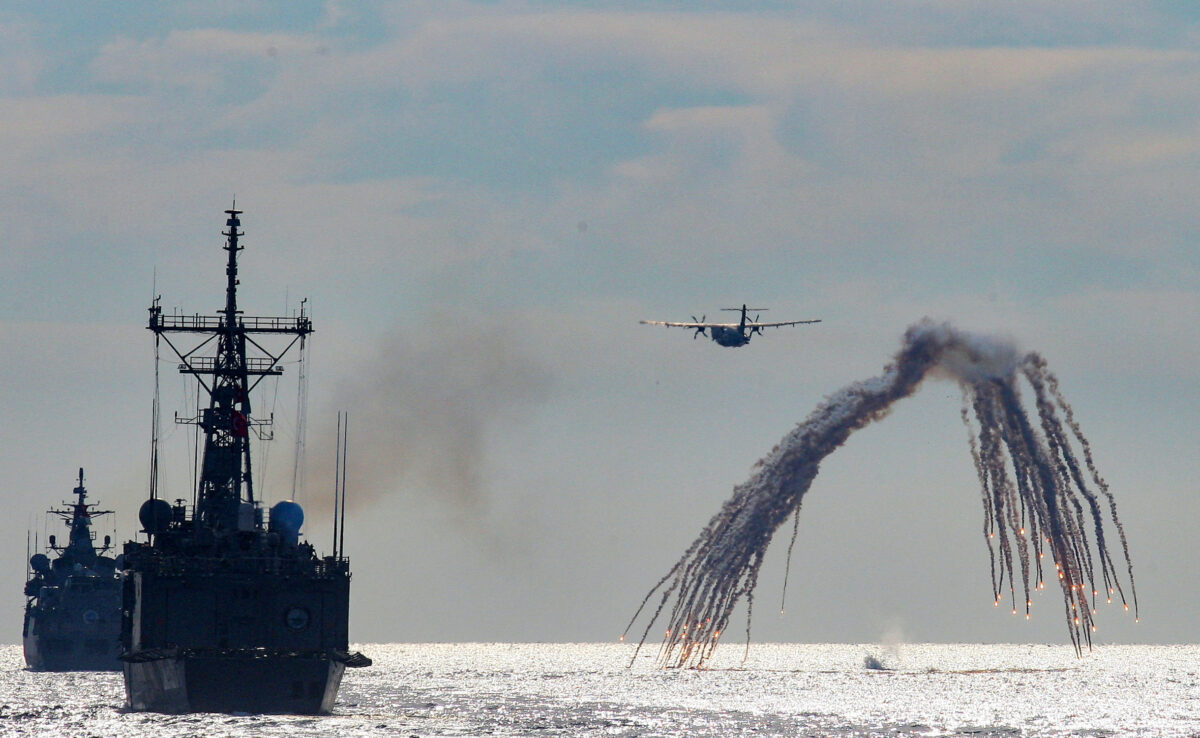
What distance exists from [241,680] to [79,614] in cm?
8503

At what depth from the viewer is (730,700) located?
433ft

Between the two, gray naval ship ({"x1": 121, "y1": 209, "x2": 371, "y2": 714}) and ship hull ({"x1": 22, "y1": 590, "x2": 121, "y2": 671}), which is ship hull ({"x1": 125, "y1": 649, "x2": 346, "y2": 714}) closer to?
gray naval ship ({"x1": 121, "y1": 209, "x2": 371, "y2": 714})

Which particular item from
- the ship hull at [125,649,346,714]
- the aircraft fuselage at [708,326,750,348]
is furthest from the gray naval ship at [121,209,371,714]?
the aircraft fuselage at [708,326,750,348]

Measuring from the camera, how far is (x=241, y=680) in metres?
84.6

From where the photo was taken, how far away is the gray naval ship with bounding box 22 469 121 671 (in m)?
162

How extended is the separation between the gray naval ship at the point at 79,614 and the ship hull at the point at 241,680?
77.4 meters

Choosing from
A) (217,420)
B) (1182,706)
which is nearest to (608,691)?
(1182,706)

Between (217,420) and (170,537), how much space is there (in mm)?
10725

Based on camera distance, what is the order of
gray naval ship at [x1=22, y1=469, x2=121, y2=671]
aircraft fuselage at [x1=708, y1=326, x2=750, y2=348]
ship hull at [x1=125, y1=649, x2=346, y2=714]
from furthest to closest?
gray naval ship at [x1=22, y1=469, x2=121, y2=671] → aircraft fuselage at [x1=708, y1=326, x2=750, y2=348] → ship hull at [x1=125, y1=649, x2=346, y2=714]

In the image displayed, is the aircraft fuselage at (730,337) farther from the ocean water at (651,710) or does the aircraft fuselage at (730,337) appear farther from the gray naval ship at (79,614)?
the gray naval ship at (79,614)

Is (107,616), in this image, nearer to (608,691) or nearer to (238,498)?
(608,691)

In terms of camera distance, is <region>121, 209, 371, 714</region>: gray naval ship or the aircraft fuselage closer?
<region>121, 209, 371, 714</region>: gray naval ship

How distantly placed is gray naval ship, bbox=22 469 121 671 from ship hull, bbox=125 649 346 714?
254ft

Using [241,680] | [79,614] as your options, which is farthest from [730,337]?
[79,614]
